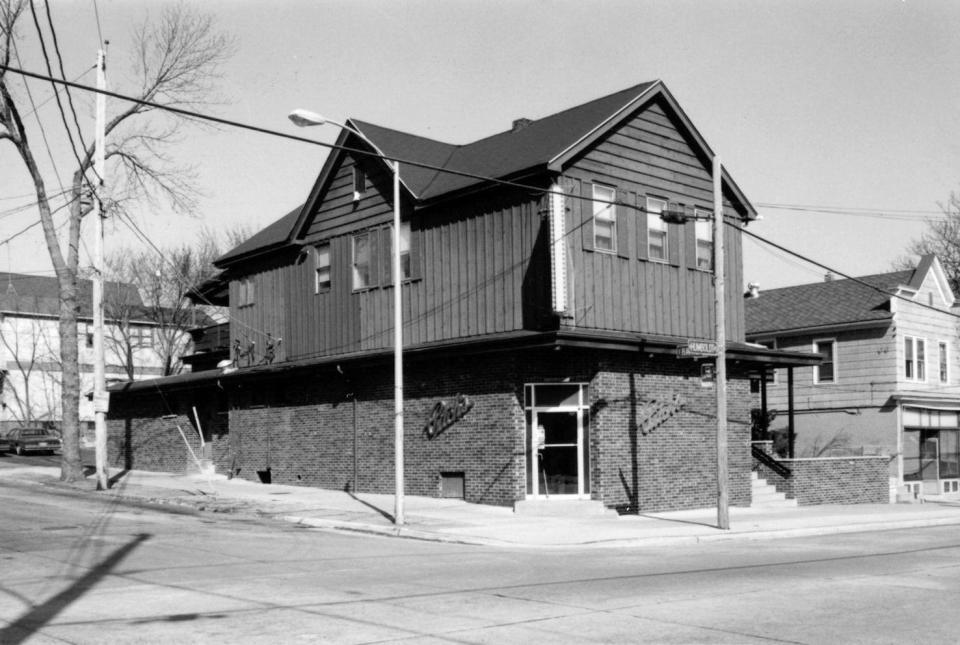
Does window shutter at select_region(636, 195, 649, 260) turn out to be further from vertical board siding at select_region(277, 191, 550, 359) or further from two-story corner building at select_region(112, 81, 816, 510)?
vertical board siding at select_region(277, 191, 550, 359)

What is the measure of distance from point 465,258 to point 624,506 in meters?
7.10

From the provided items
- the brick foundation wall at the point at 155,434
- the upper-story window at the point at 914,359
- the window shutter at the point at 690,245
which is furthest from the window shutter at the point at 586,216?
the upper-story window at the point at 914,359

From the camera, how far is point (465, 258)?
83.5 ft

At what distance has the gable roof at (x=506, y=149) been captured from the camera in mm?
24172

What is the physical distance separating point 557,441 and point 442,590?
11.6 m

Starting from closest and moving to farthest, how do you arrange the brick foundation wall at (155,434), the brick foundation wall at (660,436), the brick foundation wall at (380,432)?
1. the brick foundation wall at (660,436)
2. the brick foundation wall at (380,432)
3. the brick foundation wall at (155,434)

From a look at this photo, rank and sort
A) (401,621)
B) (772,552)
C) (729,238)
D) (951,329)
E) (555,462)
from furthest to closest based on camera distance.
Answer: (951,329), (729,238), (555,462), (772,552), (401,621)

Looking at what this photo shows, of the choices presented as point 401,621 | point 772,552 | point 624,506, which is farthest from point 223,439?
point 401,621

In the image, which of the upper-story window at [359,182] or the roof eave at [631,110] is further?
the upper-story window at [359,182]

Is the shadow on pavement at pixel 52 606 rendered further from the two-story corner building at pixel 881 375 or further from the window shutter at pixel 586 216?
the two-story corner building at pixel 881 375

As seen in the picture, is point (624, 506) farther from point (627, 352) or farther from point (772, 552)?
point (772, 552)

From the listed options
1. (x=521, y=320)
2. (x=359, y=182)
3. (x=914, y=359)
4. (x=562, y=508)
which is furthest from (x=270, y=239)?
(x=914, y=359)

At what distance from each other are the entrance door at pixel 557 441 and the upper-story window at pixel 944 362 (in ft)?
A: 71.9

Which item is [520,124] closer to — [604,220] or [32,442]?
[604,220]
